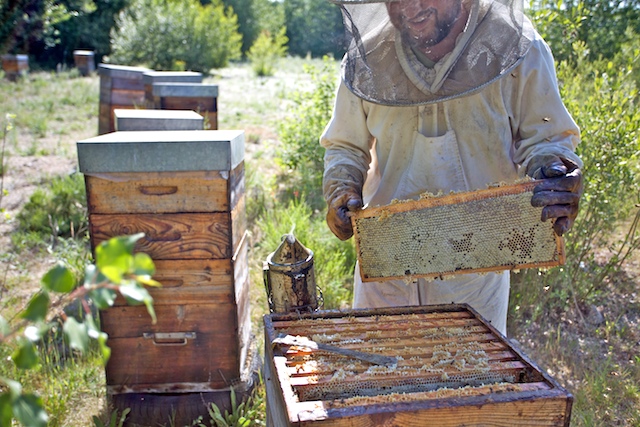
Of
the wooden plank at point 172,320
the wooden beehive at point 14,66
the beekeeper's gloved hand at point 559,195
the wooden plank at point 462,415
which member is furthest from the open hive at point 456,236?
the wooden beehive at point 14,66

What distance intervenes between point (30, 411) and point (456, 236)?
152 cm

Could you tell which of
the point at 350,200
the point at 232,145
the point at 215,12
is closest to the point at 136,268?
the point at 350,200

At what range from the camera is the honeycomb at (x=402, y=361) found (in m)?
1.35

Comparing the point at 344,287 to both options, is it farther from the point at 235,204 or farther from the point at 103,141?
the point at 103,141

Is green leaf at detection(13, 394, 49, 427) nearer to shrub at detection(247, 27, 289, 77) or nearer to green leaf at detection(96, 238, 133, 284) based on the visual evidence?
green leaf at detection(96, 238, 133, 284)

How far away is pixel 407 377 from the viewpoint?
1.40 metres

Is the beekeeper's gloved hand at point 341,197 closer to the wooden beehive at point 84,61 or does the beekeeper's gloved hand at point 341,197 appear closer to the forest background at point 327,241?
the forest background at point 327,241

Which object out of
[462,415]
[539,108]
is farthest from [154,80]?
[462,415]

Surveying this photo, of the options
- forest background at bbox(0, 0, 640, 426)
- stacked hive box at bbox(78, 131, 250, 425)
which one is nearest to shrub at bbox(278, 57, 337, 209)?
forest background at bbox(0, 0, 640, 426)

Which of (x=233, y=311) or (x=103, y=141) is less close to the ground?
(x=103, y=141)

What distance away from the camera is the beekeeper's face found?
1935mm

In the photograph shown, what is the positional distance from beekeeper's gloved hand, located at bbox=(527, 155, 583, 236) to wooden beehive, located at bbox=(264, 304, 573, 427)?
395 millimetres

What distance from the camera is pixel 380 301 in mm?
2369

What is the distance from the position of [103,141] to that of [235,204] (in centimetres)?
61
